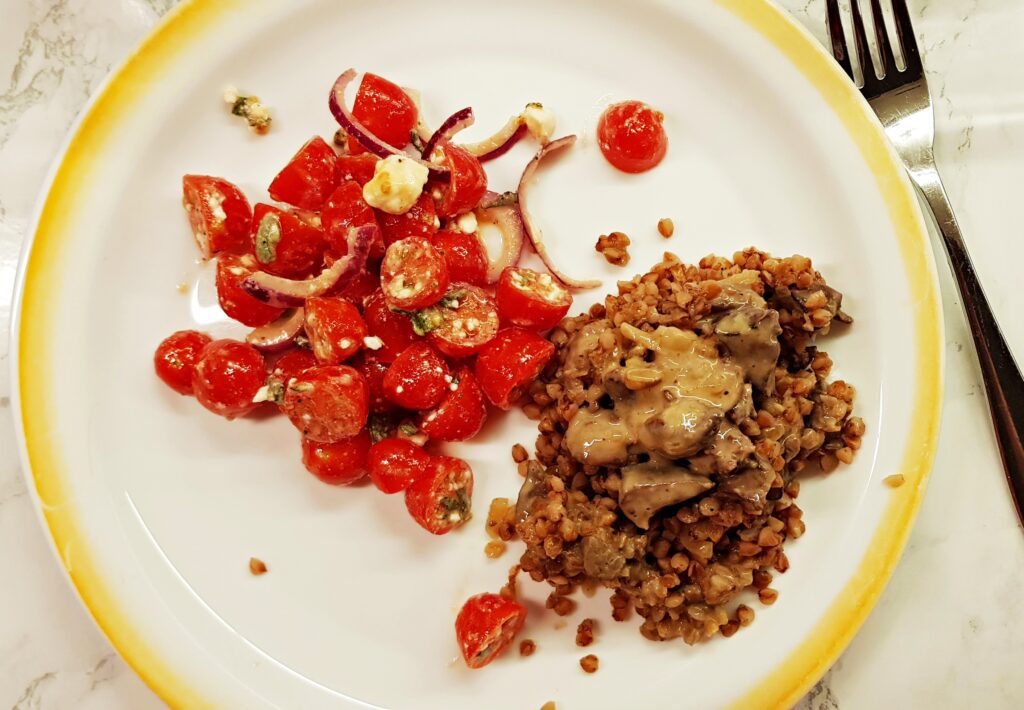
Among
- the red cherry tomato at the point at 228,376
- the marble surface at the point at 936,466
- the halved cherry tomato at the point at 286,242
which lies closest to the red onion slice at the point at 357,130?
the halved cherry tomato at the point at 286,242

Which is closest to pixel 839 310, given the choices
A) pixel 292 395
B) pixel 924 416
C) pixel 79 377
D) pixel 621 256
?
pixel 924 416

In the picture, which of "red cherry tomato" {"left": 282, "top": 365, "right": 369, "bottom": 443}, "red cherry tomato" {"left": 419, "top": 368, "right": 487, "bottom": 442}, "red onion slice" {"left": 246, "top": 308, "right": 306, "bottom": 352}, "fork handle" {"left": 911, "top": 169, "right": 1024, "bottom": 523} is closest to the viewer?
"red cherry tomato" {"left": 282, "top": 365, "right": 369, "bottom": 443}

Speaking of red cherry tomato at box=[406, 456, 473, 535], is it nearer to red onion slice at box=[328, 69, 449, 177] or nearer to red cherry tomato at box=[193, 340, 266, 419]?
red cherry tomato at box=[193, 340, 266, 419]

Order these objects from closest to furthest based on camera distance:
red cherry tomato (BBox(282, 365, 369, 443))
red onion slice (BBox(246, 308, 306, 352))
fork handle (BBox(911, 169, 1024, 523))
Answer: red cherry tomato (BBox(282, 365, 369, 443))
red onion slice (BBox(246, 308, 306, 352))
fork handle (BBox(911, 169, 1024, 523))

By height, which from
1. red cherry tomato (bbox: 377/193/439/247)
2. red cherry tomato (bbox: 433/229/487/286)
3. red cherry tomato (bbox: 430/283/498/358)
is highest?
red cherry tomato (bbox: 377/193/439/247)

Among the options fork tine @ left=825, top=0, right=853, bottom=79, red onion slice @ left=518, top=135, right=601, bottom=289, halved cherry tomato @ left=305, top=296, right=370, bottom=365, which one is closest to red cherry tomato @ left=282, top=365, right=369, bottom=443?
halved cherry tomato @ left=305, top=296, right=370, bottom=365

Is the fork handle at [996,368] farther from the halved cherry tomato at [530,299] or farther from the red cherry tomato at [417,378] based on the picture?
the red cherry tomato at [417,378]
